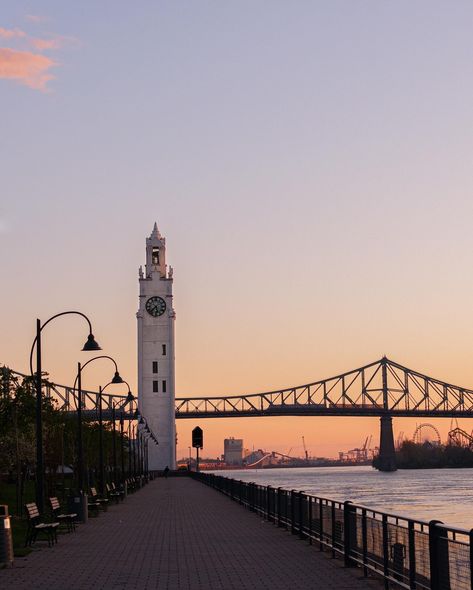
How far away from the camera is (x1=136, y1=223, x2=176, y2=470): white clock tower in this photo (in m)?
163

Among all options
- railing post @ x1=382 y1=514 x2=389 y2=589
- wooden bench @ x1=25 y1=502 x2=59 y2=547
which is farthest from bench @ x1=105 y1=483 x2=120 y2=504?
railing post @ x1=382 y1=514 x2=389 y2=589

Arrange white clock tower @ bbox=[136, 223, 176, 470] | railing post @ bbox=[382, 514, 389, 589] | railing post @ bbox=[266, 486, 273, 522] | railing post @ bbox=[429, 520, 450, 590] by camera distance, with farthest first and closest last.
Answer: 1. white clock tower @ bbox=[136, 223, 176, 470]
2. railing post @ bbox=[266, 486, 273, 522]
3. railing post @ bbox=[382, 514, 389, 589]
4. railing post @ bbox=[429, 520, 450, 590]

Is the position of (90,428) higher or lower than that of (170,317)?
lower

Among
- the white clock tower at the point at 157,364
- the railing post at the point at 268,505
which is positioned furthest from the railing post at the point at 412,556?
the white clock tower at the point at 157,364

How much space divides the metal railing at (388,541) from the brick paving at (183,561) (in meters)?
0.33

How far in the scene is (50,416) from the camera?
6856cm

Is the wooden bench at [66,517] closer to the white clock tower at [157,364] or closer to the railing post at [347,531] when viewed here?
the railing post at [347,531]

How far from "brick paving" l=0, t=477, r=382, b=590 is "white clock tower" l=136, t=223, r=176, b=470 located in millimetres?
129939

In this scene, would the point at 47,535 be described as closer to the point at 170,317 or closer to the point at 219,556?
the point at 219,556

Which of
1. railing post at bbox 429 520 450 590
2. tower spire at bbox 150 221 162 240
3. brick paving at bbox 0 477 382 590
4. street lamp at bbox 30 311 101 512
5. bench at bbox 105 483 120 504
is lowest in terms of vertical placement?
brick paving at bbox 0 477 382 590

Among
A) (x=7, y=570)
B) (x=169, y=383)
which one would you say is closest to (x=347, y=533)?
(x=7, y=570)

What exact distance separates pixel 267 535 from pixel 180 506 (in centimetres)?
1954

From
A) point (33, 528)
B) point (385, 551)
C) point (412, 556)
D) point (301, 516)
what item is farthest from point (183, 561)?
point (412, 556)

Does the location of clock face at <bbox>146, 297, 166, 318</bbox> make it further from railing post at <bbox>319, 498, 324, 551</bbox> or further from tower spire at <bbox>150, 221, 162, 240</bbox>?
railing post at <bbox>319, 498, 324, 551</bbox>
